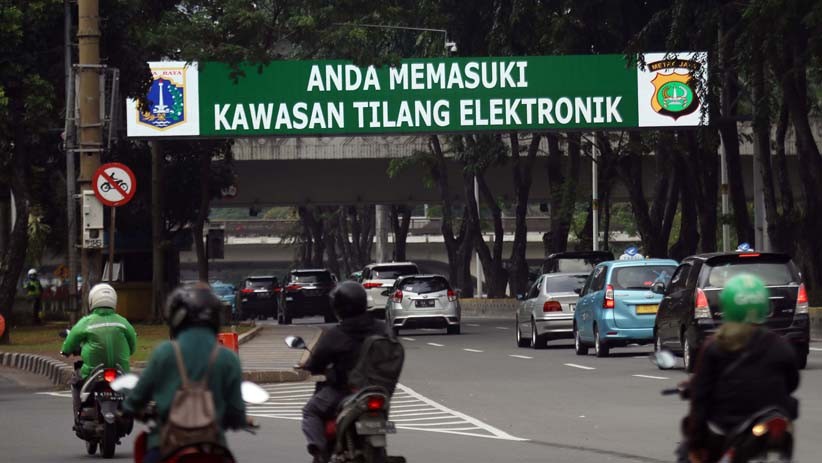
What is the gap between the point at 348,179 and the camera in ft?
216

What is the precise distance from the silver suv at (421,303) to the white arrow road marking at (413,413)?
16148mm

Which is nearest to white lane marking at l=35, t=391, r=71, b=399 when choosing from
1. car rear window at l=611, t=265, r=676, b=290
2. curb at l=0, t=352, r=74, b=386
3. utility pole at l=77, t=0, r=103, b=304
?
curb at l=0, t=352, r=74, b=386

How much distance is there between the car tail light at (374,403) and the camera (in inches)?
395

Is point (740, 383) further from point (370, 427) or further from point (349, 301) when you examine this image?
point (349, 301)

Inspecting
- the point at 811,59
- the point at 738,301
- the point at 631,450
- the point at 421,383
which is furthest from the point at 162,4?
the point at 738,301

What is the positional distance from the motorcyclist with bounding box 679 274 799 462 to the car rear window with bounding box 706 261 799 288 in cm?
1455

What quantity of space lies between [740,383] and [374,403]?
2241 mm

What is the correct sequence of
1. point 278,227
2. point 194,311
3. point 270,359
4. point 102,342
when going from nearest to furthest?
point 194,311 < point 102,342 < point 270,359 < point 278,227

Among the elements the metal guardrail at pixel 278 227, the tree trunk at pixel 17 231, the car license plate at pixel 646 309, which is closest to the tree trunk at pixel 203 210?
the tree trunk at pixel 17 231

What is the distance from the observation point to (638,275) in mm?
29078

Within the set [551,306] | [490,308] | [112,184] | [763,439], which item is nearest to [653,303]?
[551,306]

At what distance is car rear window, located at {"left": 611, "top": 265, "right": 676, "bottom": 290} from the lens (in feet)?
95.0

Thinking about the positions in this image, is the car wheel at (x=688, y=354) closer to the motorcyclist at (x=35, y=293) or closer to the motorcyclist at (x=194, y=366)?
the motorcyclist at (x=194, y=366)

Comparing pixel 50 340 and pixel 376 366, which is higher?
pixel 376 366
